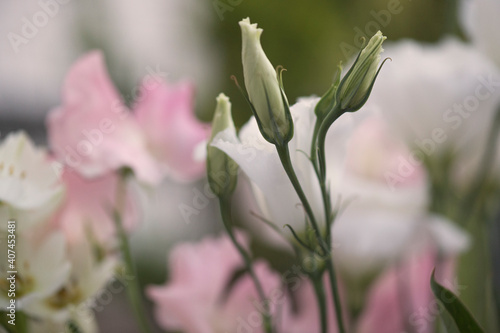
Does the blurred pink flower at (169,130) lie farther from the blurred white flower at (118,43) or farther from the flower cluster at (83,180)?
the blurred white flower at (118,43)

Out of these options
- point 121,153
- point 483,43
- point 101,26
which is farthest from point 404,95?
point 101,26

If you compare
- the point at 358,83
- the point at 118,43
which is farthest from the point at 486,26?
the point at 118,43

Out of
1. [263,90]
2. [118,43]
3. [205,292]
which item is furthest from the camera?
[118,43]

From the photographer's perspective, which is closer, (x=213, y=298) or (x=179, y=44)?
(x=213, y=298)

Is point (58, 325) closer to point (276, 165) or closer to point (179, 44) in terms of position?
point (276, 165)

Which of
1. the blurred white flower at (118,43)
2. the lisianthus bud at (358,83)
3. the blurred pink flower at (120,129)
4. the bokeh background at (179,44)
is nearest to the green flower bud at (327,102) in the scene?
the lisianthus bud at (358,83)

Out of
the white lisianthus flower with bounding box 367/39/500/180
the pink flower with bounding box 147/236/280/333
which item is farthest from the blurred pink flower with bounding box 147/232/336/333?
the white lisianthus flower with bounding box 367/39/500/180

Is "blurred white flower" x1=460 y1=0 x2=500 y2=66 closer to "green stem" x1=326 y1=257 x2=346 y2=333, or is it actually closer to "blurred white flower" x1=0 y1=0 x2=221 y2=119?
"green stem" x1=326 y1=257 x2=346 y2=333
